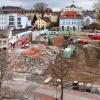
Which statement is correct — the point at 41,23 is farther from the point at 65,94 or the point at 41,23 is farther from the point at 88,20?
the point at 65,94

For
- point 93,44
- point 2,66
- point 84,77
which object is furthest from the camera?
point 93,44

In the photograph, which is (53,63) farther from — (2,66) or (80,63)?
(2,66)

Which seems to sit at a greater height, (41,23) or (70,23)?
(70,23)

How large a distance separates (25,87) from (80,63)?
42.8 feet

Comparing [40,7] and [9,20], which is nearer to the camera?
[9,20]

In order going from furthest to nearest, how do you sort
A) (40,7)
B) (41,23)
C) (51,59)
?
(40,7) < (41,23) < (51,59)

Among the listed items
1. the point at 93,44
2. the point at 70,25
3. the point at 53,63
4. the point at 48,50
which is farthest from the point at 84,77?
the point at 70,25

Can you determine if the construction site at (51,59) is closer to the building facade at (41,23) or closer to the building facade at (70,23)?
the building facade at (70,23)

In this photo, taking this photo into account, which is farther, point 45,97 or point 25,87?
point 25,87

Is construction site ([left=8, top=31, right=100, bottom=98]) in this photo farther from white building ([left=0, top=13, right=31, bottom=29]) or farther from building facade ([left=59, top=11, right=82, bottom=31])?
white building ([left=0, top=13, right=31, bottom=29])

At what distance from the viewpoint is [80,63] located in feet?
135

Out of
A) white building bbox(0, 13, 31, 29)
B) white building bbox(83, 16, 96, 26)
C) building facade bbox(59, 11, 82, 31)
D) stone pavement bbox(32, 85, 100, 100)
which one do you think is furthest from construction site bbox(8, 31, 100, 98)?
white building bbox(83, 16, 96, 26)

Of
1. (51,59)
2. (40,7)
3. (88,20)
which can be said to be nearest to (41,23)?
(88,20)

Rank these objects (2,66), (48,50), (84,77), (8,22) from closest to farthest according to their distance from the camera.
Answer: (2,66), (84,77), (48,50), (8,22)
